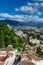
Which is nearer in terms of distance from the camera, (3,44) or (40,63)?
(40,63)

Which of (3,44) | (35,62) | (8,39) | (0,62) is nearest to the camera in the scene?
(0,62)

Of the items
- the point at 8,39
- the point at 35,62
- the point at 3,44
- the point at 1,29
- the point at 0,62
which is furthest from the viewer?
the point at 1,29

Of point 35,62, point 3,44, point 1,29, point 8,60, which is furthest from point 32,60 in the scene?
point 1,29

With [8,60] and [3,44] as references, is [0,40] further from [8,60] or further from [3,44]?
[8,60]

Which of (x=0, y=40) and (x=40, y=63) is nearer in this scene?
(x=40, y=63)

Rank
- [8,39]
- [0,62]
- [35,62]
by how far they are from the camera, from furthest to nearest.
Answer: [8,39] → [35,62] → [0,62]

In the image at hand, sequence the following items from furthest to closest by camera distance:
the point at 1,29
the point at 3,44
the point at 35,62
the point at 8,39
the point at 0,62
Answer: the point at 1,29
the point at 8,39
the point at 3,44
the point at 35,62
the point at 0,62

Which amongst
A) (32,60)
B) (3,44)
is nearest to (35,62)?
(32,60)

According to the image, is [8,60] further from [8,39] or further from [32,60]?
[8,39]

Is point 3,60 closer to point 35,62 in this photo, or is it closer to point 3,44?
point 35,62
